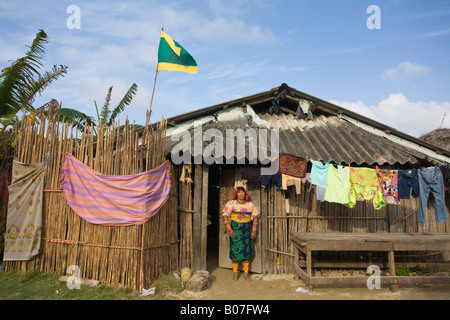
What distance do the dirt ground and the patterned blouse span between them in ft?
4.11

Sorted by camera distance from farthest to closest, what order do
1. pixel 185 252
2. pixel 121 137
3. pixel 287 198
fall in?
pixel 287 198 → pixel 185 252 → pixel 121 137

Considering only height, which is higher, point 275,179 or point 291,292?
point 275,179

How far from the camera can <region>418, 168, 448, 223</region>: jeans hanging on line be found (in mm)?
6012

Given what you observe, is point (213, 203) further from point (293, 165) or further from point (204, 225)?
point (293, 165)

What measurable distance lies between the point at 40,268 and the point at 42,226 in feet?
2.51

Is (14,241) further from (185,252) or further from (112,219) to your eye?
(185,252)

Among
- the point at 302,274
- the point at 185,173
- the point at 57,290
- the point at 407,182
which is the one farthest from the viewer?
the point at 407,182

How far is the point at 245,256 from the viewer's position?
5938 millimetres

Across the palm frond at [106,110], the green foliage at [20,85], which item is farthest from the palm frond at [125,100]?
the green foliage at [20,85]

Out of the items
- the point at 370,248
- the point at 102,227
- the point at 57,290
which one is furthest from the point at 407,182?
the point at 57,290

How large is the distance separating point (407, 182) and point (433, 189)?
1.75 ft

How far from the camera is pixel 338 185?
230 inches
